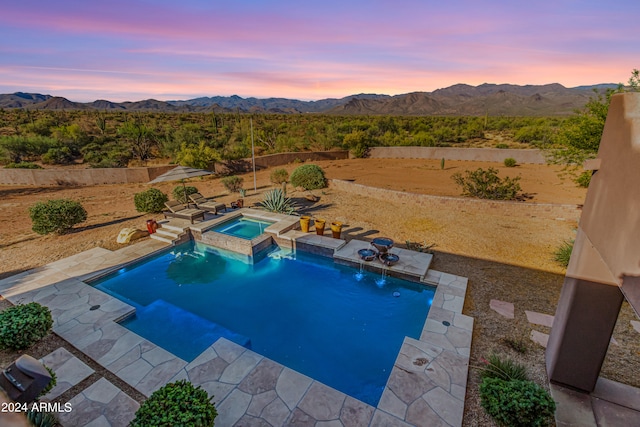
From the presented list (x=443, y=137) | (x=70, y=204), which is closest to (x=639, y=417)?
(x=70, y=204)

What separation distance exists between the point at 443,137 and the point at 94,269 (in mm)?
39144

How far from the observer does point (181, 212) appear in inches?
436

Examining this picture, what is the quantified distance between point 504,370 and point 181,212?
10.8 metres

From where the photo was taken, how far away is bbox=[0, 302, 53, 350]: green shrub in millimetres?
4684

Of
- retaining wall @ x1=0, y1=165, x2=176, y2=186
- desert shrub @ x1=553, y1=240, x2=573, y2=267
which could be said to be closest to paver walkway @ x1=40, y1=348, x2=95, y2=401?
desert shrub @ x1=553, y1=240, x2=573, y2=267

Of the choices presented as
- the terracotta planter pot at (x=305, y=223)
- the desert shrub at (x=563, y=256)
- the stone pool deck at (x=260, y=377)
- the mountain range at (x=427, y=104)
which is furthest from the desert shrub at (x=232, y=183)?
the mountain range at (x=427, y=104)

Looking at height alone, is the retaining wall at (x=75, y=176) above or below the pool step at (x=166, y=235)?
above

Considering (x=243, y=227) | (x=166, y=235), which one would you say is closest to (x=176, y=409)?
(x=166, y=235)

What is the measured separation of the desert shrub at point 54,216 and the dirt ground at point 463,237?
0.42 metres

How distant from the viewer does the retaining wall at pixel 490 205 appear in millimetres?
11422

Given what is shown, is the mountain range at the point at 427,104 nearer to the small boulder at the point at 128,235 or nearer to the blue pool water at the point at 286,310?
the small boulder at the point at 128,235

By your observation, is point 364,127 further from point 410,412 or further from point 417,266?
point 410,412

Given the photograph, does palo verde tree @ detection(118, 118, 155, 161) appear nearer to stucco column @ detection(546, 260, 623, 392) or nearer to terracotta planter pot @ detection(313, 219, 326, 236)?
terracotta planter pot @ detection(313, 219, 326, 236)

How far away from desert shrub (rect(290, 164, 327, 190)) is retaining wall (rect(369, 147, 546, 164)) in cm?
1437
